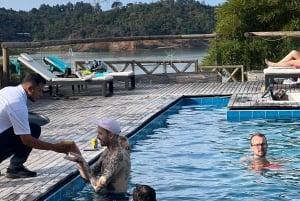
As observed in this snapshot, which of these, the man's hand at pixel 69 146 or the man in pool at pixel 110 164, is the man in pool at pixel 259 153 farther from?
the man's hand at pixel 69 146

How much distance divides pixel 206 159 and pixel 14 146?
111 inches

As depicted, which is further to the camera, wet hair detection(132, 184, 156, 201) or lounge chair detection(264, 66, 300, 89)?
lounge chair detection(264, 66, 300, 89)

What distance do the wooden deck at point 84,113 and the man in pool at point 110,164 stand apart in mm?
447

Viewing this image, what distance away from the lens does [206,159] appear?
796 centimetres

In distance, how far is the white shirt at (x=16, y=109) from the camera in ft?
18.0

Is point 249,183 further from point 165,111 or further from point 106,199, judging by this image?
point 165,111

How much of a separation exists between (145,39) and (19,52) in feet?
13.4

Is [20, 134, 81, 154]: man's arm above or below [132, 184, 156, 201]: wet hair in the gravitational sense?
above

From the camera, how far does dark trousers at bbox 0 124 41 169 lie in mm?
5695

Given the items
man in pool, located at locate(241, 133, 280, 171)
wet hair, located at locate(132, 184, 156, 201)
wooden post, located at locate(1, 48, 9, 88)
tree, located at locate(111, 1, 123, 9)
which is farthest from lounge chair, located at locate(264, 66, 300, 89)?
tree, located at locate(111, 1, 123, 9)

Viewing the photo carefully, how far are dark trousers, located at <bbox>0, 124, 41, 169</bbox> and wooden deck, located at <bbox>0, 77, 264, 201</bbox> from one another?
19 centimetres

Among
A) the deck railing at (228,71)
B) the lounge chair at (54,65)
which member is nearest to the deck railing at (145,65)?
the deck railing at (228,71)

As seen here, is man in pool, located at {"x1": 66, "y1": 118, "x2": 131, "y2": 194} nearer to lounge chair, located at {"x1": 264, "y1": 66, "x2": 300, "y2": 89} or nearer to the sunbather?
lounge chair, located at {"x1": 264, "y1": 66, "x2": 300, "y2": 89}

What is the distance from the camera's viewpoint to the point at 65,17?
3781 centimetres
